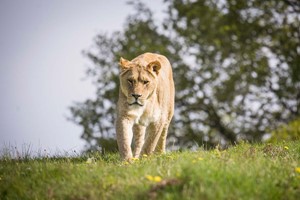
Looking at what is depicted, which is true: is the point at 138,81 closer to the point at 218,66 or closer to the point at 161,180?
the point at 161,180

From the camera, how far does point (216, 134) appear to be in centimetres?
2373

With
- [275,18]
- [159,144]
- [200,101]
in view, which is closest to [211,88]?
[200,101]

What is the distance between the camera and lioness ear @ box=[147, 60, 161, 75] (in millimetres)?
9195

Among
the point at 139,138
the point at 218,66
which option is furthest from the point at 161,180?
the point at 218,66

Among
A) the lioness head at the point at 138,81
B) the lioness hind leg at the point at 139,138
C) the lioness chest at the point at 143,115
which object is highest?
the lioness head at the point at 138,81

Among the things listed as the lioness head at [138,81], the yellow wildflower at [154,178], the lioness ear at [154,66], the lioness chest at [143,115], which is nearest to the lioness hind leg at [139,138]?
the lioness chest at [143,115]

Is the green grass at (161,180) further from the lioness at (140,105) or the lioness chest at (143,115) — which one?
the lioness chest at (143,115)

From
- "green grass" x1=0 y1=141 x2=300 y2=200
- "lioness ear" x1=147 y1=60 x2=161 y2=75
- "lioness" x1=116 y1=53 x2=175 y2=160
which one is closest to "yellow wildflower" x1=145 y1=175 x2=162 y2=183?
"green grass" x1=0 y1=141 x2=300 y2=200

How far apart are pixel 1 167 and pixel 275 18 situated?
56.5ft

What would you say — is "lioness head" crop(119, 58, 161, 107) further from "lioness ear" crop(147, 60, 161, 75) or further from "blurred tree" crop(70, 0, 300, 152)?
"blurred tree" crop(70, 0, 300, 152)

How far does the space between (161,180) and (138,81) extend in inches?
133

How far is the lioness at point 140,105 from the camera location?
29.0ft

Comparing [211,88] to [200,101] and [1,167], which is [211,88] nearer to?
[200,101]

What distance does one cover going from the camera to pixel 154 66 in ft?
30.6
